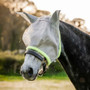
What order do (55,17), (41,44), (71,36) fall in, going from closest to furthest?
(41,44) < (55,17) < (71,36)

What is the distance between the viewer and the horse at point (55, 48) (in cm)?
372

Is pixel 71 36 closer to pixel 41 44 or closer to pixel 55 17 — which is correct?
pixel 55 17

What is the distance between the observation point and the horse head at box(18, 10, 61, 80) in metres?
3.67

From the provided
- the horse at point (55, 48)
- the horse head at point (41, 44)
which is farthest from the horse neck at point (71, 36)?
the horse head at point (41, 44)

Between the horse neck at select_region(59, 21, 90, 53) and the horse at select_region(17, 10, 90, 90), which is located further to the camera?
the horse neck at select_region(59, 21, 90, 53)

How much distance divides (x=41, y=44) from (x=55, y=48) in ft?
0.83

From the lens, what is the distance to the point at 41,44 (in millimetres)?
3809

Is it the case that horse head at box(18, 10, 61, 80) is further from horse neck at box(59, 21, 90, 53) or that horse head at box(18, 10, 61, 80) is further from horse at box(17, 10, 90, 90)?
horse neck at box(59, 21, 90, 53)

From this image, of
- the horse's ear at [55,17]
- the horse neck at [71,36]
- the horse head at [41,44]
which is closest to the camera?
the horse head at [41,44]

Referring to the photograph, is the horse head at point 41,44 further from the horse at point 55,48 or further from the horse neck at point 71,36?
the horse neck at point 71,36

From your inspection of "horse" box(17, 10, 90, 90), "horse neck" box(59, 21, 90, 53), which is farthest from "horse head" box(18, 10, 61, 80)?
"horse neck" box(59, 21, 90, 53)

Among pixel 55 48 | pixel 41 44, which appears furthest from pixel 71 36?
pixel 41 44

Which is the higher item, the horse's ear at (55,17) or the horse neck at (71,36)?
the horse's ear at (55,17)

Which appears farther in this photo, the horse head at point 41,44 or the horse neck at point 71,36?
the horse neck at point 71,36
